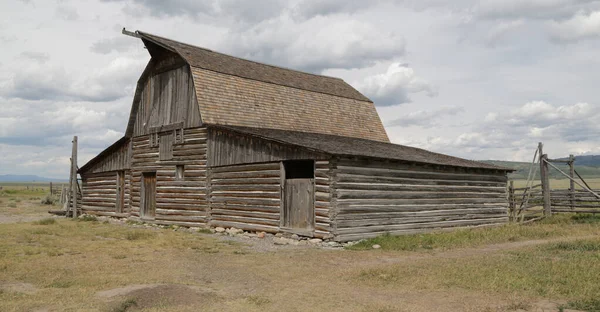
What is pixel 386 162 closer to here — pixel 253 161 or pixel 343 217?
pixel 343 217

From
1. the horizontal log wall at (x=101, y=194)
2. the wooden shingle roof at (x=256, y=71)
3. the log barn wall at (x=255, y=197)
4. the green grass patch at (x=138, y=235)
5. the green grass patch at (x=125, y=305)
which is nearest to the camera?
the green grass patch at (x=125, y=305)

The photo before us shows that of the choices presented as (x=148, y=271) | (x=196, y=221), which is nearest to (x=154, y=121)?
(x=196, y=221)

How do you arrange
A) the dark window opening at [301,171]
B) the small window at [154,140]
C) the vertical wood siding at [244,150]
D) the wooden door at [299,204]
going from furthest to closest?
the small window at [154,140] → the dark window opening at [301,171] → the vertical wood siding at [244,150] → the wooden door at [299,204]

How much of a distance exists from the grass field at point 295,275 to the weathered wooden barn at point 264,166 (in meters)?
1.65

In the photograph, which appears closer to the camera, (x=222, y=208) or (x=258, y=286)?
(x=258, y=286)

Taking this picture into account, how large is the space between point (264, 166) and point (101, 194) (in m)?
13.7

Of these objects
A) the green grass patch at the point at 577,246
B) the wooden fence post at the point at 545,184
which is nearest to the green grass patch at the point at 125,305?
the green grass patch at the point at 577,246

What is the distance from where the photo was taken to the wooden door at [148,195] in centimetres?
2348

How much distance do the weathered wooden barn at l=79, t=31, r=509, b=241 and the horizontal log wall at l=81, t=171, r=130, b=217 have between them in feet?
0.30

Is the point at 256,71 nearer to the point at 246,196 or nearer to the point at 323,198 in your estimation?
the point at 246,196

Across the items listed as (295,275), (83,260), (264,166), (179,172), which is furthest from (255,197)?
(295,275)

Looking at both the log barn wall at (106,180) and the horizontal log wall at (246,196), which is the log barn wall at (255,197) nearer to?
the horizontal log wall at (246,196)

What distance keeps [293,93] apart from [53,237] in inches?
543

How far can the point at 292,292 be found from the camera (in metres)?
8.98
